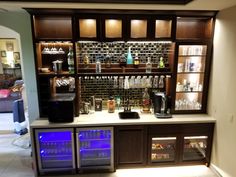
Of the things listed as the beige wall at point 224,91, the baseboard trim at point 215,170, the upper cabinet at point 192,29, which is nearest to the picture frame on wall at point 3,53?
the upper cabinet at point 192,29

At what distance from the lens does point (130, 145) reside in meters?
3.22

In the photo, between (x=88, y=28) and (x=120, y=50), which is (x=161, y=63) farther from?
(x=88, y=28)

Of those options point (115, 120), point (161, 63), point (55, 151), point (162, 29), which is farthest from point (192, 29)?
→ point (55, 151)

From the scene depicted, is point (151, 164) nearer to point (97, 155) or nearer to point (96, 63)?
point (97, 155)

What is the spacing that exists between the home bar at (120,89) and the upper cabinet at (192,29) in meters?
0.02

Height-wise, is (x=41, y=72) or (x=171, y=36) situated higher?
(x=171, y=36)

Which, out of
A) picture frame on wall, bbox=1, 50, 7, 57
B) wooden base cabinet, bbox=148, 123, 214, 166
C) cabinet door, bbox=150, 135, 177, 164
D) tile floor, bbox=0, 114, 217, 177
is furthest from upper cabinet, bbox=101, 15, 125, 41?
picture frame on wall, bbox=1, 50, 7, 57

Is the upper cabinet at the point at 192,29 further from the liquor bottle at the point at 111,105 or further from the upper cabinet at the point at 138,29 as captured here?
the liquor bottle at the point at 111,105

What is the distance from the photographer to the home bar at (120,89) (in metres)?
3.12

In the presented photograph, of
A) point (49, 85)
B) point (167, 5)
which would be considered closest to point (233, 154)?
point (167, 5)

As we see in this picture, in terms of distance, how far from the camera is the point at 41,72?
130 inches

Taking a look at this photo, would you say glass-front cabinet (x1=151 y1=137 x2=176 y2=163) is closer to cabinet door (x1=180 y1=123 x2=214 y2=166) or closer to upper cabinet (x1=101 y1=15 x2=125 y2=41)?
cabinet door (x1=180 y1=123 x2=214 y2=166)

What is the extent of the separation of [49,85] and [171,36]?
217 centimetres

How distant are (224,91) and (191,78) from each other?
2.29ft
